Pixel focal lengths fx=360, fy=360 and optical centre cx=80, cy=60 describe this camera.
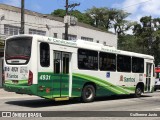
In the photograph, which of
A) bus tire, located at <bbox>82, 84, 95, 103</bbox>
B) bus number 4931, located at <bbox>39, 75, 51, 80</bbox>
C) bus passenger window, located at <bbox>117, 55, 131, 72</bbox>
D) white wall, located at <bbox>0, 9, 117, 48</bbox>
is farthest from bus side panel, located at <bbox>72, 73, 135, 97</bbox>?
white wall, located at <bbox>0, 9, 117, 48</bbox>

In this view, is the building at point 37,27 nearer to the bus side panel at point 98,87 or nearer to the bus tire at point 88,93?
the bus side panel at point 98,87

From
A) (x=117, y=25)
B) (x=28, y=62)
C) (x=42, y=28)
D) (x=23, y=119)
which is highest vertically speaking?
(x=117, y=25)

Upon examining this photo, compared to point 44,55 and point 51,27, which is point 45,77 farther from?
point 51,27

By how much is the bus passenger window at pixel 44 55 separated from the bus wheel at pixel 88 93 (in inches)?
119

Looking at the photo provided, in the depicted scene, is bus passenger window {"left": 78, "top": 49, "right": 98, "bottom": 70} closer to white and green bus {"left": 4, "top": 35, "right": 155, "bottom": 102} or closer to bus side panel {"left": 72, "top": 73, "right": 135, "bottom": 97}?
white and green bus {"left": 4, "top": 35, "right": 155, "bottom": 102}

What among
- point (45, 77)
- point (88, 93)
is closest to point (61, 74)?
point (45, 77)

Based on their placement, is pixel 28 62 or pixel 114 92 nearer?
pixel 28 62

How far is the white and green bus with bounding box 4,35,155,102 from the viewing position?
15.0 m

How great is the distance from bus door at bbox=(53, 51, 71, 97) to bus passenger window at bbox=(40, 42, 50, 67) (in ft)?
1.36

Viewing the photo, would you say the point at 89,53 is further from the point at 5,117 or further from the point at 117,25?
the point at 117,25

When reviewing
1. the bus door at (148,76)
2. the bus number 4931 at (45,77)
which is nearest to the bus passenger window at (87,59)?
the bus number 4931 at (45,77)

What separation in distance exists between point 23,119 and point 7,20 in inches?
1024

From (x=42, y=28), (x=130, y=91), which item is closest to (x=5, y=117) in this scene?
(x=130, y=91)

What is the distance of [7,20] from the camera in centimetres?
3612
